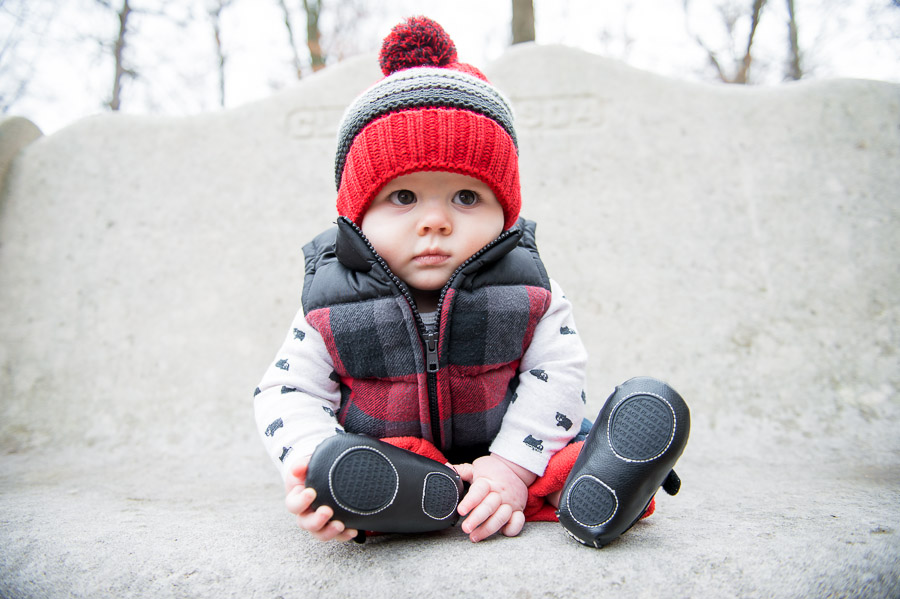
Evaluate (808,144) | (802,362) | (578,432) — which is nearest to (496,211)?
(578,432)

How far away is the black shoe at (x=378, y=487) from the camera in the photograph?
2.02ft

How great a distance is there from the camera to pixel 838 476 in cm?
117

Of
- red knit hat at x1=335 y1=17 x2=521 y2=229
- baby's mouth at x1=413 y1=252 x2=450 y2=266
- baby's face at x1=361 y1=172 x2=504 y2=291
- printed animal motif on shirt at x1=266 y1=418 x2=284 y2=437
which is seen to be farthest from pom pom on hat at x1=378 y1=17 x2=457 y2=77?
printed animal motif on shirt at x1=266 y1=418 x2=284 y2=437

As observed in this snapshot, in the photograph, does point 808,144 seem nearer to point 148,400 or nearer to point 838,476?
point 838,476

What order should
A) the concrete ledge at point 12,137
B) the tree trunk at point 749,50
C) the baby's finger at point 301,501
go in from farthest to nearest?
1. the tree trunk at point 749,50
2. the concrete ledge at point 12,137
3. the baby's finger at point 301,501

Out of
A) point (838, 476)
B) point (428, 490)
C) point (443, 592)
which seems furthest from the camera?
point (838, 476)

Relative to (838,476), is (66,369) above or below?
above

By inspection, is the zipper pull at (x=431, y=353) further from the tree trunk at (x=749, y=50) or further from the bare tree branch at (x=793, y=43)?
the tree trunk at (x=749, y=50)

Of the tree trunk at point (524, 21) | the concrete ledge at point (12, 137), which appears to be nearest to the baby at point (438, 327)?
the concrete ledge at point (12, 137)

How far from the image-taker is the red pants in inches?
30.5

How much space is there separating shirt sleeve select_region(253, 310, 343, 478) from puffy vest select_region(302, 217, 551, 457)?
3 centimetres

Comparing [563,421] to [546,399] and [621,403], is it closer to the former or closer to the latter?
[546,399]

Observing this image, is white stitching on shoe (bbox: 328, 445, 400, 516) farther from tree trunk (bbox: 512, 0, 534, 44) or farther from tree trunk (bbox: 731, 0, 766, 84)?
tree trunk (bbox: 731, 0, 766, 84)

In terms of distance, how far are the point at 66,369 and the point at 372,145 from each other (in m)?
1.39
